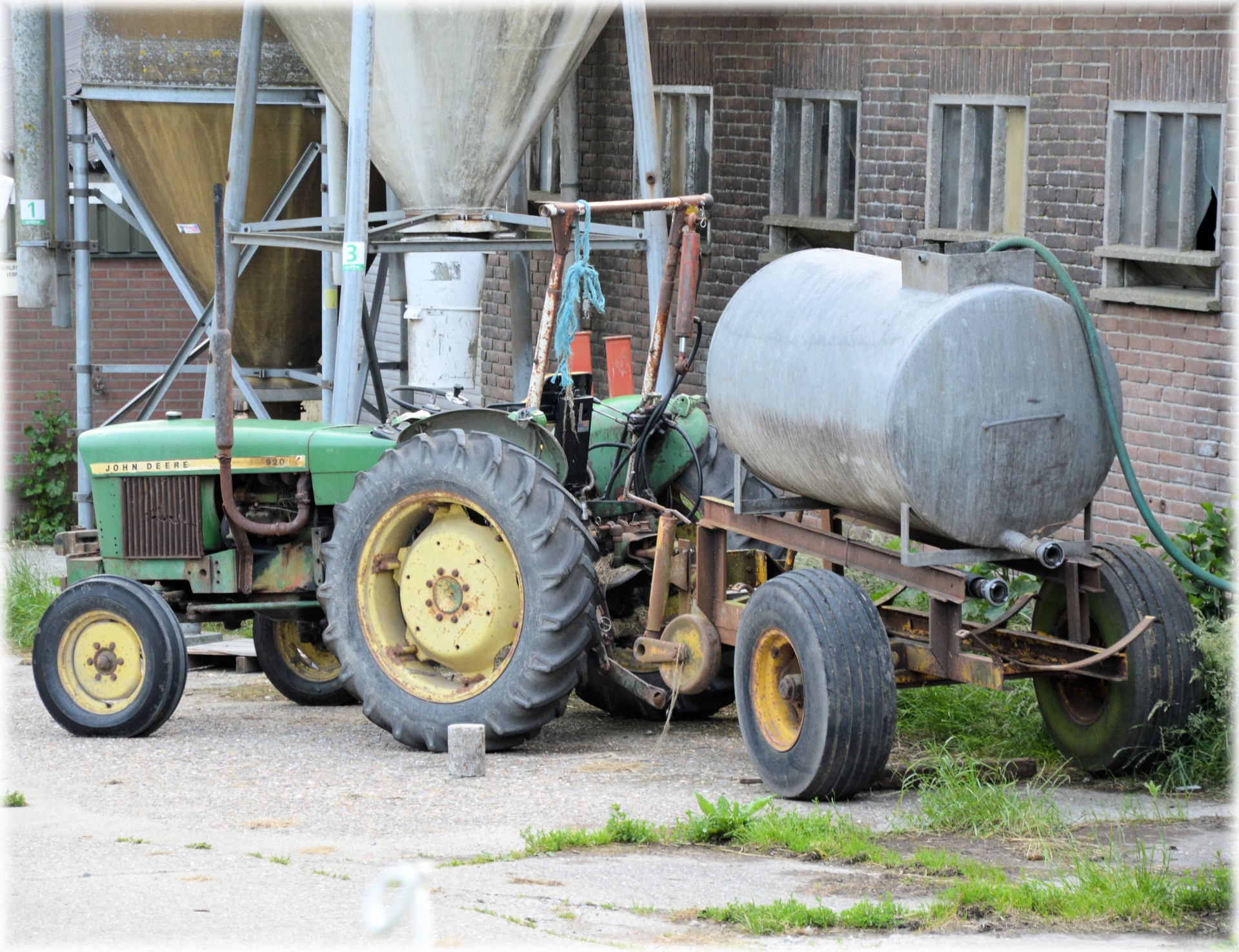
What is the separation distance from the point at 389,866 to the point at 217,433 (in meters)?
3.16

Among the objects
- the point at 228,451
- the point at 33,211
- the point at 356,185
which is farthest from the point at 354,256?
the point at 33,211

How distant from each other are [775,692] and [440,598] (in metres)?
1.61

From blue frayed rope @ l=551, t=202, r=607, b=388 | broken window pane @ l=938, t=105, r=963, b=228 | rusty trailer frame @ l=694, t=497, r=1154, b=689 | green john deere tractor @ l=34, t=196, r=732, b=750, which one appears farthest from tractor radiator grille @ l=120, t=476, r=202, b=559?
broken window pane @ l=938, t=105, r=963, b=228

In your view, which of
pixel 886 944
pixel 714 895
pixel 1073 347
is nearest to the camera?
pixel 886 944

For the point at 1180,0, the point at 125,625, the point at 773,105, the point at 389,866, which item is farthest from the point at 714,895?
the point at 773,105

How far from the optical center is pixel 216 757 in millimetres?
7770

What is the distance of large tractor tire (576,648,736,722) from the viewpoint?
8.52 meters

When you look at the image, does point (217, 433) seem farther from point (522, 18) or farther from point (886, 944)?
point (886, 944)

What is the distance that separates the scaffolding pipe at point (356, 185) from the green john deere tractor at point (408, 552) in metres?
1.33

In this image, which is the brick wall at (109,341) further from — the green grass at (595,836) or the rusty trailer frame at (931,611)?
the green grass at (595,836)

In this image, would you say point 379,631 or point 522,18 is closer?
point 379,631

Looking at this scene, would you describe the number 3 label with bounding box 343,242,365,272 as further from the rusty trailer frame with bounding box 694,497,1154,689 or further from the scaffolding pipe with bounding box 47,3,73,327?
the scaffolding pipe with bounding box 47,3,73,327

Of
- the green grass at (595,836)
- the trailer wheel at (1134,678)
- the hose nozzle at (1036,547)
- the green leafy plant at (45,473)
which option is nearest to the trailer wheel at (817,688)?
the hose nozzle at (1036,547)

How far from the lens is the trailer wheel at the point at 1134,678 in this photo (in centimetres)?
702
